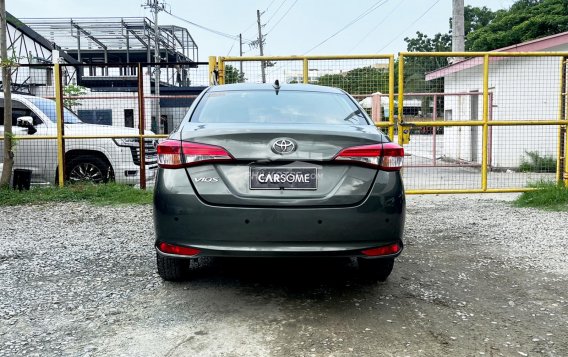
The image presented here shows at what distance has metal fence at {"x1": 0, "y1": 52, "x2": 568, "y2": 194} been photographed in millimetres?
8562

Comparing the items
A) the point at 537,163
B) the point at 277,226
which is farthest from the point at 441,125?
the point at 277,226

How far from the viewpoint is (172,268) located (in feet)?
13.9

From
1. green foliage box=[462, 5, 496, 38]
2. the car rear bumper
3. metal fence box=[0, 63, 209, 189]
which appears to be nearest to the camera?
the car rear bumper

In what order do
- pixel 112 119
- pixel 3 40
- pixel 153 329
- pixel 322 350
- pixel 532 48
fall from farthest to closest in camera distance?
1. pixel 532 48
2. pixel 112 119
3. pixel 3 40
4. pixel 153 329
5. pixel 322 350

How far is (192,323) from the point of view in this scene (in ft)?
11.6

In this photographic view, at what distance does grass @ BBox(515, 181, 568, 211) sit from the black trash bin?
25.5 feet

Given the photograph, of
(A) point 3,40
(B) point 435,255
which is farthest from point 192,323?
(A) point 3,40

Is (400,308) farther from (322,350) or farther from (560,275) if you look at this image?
(560,275)

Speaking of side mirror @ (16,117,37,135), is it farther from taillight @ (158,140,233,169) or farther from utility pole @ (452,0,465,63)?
utility pole @ (452,0,465,63)

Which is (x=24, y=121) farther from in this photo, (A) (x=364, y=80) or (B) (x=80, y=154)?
(A) (x=364, y=80)

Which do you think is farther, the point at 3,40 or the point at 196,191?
the point at 3,40

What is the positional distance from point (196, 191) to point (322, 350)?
4.05 feet

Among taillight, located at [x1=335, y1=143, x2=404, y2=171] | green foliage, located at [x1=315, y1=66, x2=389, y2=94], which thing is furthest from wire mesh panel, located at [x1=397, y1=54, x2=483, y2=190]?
taillight, located at [x1=335, y1=143, x2=404, y2=171]

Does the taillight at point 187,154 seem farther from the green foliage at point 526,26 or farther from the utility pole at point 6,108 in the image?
the green foliage at point 526,26
